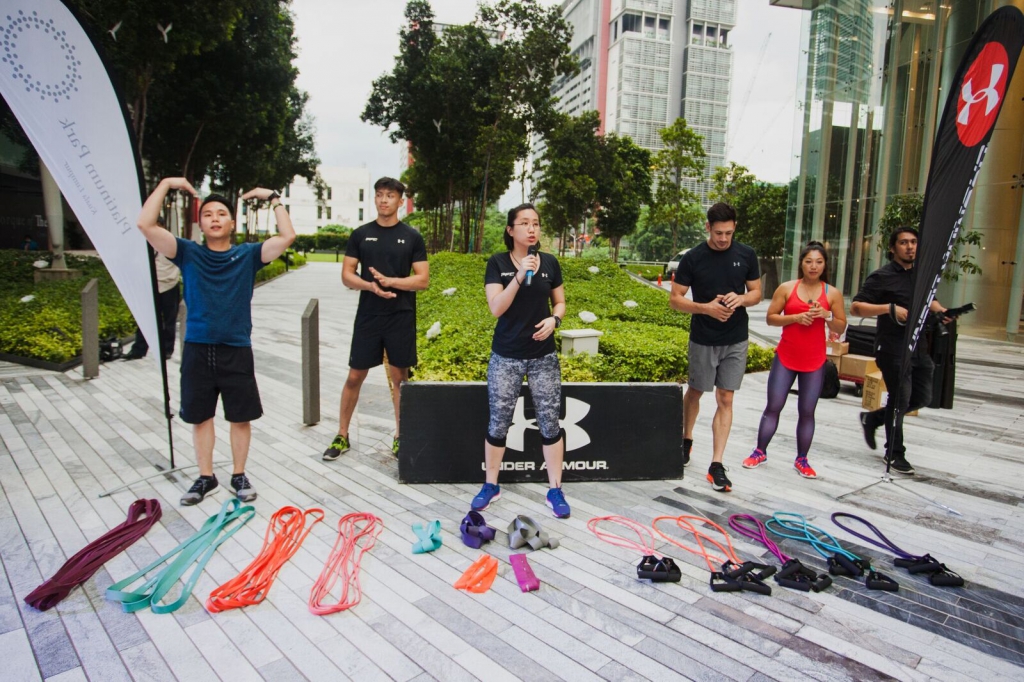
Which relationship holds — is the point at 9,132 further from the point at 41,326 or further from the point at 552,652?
the point at 552,652

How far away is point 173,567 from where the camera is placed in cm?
306

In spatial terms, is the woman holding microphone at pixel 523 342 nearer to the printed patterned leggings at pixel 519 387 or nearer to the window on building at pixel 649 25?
the printed patterned leggings at pixel 519 387

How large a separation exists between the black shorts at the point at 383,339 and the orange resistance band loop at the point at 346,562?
4.17 feet

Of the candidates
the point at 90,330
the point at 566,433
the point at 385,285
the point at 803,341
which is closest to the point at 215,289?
the point at 385,285

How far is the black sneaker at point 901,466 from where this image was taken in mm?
4938

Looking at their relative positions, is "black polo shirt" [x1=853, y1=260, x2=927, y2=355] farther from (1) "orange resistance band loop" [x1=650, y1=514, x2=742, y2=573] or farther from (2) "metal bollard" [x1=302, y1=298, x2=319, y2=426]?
(2) "metal bollard" [x1=302, y1=298, x2=319, y2=426]

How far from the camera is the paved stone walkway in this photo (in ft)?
8.13

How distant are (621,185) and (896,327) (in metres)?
36.0

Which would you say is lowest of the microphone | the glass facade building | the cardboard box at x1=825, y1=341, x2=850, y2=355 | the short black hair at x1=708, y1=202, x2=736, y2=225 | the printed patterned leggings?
the cardboard box at x1=825, y1=341, x2=850, y2=355

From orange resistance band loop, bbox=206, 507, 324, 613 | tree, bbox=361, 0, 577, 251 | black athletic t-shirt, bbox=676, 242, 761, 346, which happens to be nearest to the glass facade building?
tree, bbox=361, 0, 577, 251

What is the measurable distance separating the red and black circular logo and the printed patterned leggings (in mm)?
3096

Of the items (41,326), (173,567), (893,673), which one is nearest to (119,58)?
(41,326)

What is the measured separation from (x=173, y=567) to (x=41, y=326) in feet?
24.8

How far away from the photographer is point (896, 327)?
4.89 metres
